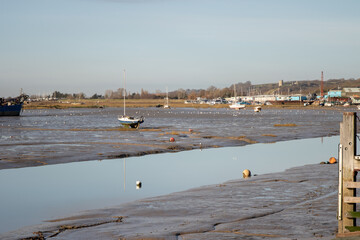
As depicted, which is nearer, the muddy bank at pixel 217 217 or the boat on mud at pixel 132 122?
the muddy bank at pixel 217 217

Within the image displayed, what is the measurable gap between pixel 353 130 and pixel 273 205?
6.61m

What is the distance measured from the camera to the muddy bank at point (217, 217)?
1386 cm

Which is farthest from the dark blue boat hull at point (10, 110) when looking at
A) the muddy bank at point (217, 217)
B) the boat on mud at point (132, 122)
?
the muddy bank at point (217, 217)

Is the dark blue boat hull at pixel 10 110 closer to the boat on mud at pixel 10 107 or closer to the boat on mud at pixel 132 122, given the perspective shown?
the boat on mud at pixel 10 107

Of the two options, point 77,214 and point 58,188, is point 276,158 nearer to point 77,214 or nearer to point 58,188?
point 58,188

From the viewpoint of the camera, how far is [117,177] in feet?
85.8

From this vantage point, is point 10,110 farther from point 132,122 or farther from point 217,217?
point 217,217

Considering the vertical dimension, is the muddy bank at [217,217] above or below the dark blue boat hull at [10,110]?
below

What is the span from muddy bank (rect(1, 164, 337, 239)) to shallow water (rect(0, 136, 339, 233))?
1697 millimetres

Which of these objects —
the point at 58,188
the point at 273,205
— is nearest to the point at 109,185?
the point at 58,188

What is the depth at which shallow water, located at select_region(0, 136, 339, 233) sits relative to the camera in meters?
19.0

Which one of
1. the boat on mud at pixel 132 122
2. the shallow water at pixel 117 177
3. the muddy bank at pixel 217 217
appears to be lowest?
the shallow water at pixel 117 177

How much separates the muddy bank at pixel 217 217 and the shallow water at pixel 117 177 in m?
1.70

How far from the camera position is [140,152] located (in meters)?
37.7
